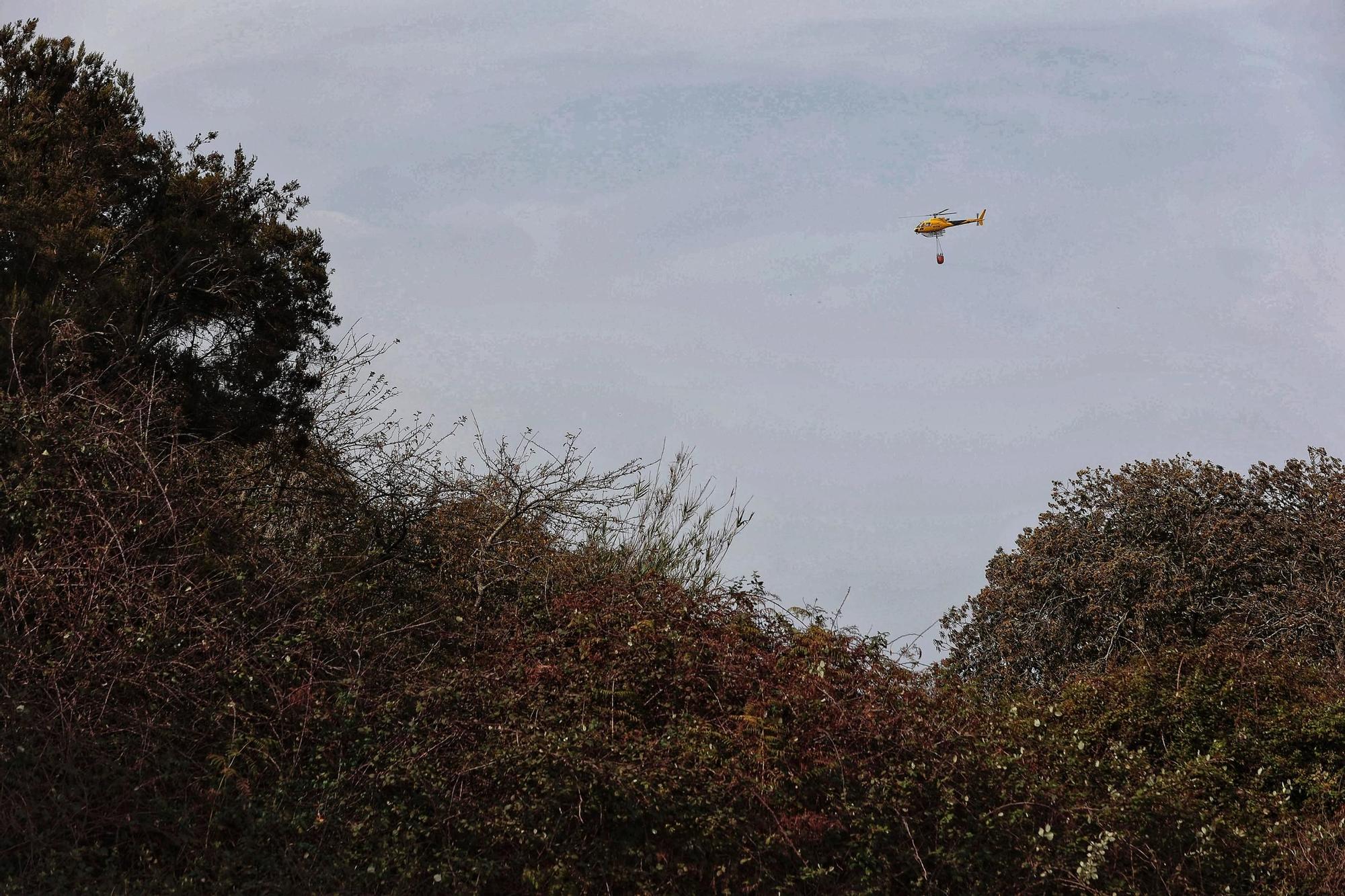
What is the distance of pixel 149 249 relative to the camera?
366 inches

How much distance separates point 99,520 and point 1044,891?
5809 mm

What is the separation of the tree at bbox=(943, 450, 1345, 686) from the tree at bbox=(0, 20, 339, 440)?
9237 millimetres

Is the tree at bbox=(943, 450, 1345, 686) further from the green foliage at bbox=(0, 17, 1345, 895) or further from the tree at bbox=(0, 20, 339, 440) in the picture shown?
the tree at bbox=(0, 20, 339, 440)

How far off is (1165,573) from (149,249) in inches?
474

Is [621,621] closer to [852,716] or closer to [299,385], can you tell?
[852,716]

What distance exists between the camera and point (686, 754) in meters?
6.54

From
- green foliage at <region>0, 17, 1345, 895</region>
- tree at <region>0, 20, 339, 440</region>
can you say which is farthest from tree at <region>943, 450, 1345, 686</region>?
tree at <region>0, 20, 339, 440</region>

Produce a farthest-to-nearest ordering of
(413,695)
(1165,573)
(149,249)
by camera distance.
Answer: (1165,573) < (149,249) < (413,695)

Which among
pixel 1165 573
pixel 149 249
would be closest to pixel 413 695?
pixel 149 249

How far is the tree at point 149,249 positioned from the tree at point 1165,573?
30.3ft

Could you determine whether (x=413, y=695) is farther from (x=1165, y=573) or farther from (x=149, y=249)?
(x=1165, y=573)

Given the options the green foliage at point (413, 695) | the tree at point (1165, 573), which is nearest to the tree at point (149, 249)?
the green foliage at point (413, 695)

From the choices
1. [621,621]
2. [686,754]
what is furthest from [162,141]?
[686,754]

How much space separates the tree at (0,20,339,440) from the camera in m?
8.46
